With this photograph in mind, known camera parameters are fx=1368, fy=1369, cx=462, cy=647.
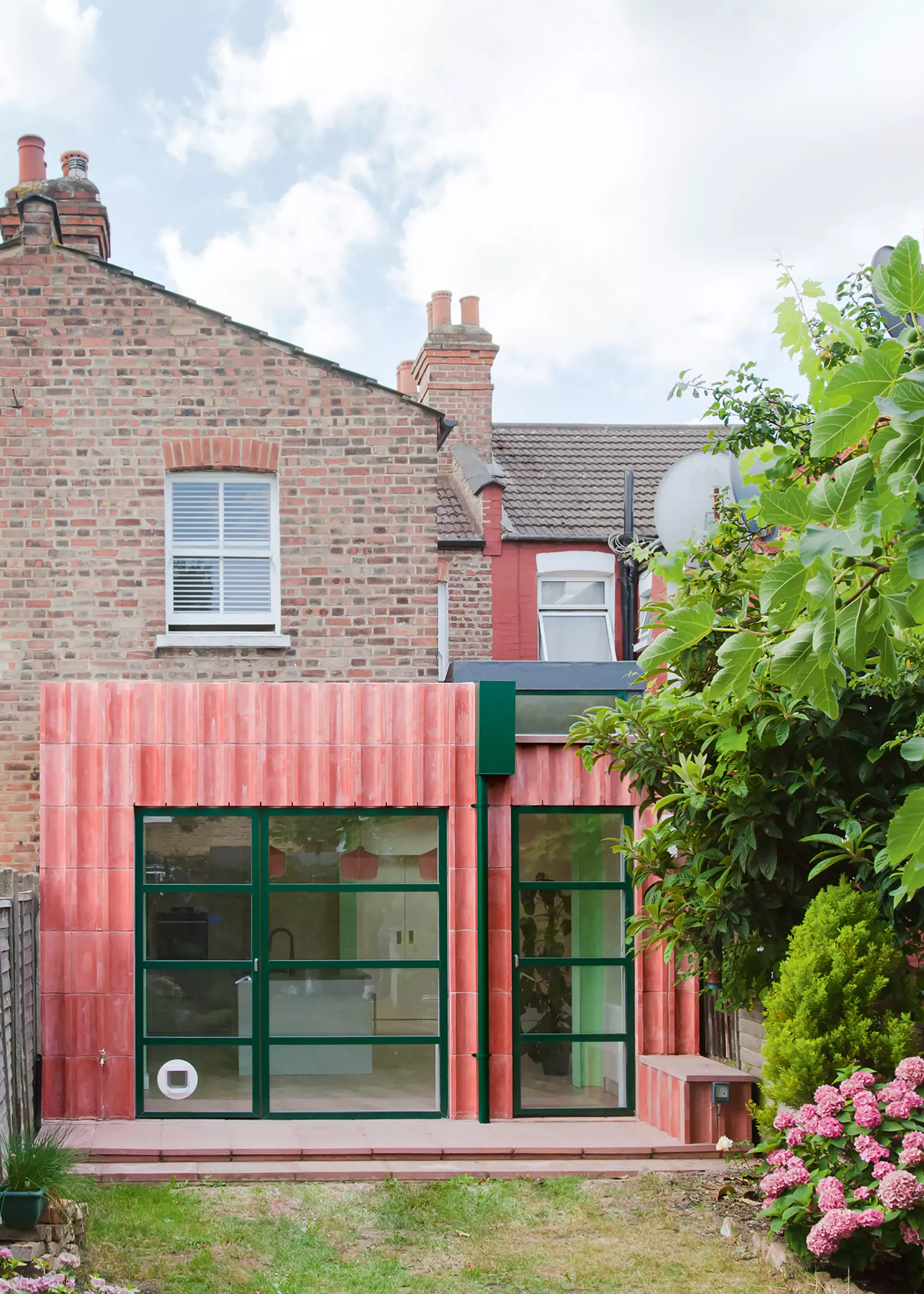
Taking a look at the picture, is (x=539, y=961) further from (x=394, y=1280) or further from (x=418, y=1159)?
(x=394, y=1280)

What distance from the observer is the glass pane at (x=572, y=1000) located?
35.4 ft

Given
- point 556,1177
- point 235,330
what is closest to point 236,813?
point 556,1177

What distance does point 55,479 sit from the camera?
41.8 feet

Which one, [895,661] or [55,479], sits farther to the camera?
[55,479]

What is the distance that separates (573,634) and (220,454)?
26.1ft

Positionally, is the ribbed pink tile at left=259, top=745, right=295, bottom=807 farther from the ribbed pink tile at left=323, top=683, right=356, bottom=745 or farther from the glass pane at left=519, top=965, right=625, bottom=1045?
the glass pane at left=519, top=965, right=625, bottom=1045

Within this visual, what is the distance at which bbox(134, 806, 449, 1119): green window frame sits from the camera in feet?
34.6

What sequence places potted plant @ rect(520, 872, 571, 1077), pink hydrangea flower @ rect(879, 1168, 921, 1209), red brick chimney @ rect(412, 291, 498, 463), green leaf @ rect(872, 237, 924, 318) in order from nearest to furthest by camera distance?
green leaf @ rect(872, 237, 924, 318) → pink hydrangea flower @ rect(879, 1168, 921, 1209) → potted plant @ rect(520, 872, 571, 1077) → red brick chimney @ rect(412, 291, 498, 463)

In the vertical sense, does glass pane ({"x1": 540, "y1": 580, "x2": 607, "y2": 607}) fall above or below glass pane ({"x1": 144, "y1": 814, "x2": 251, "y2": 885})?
above

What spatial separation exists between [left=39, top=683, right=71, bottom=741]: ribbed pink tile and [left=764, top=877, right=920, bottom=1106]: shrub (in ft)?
18.7

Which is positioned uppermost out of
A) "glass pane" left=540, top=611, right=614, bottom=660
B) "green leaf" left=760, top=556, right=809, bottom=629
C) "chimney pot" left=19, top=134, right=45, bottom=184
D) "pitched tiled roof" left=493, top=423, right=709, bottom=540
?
"chimney pot" left=19, top=134, right=45, bottom=184

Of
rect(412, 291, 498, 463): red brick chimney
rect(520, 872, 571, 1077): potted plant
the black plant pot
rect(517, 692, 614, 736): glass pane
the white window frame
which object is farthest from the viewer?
rect(412, 291, 498, 463): red brick chimney

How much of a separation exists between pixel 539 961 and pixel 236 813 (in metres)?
2.66

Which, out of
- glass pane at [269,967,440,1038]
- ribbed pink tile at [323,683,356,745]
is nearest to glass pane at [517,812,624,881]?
glass pane at [269,967,440,1038]
